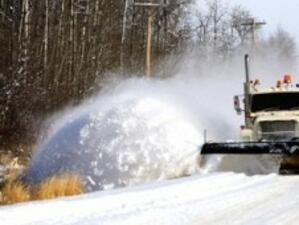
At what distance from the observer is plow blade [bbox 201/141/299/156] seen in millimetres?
13633

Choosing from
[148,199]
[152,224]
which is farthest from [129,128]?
[152,224]

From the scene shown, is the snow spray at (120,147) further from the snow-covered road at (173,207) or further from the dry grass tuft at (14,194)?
the snow-covered road at (173,207)

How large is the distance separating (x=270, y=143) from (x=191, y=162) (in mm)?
1701

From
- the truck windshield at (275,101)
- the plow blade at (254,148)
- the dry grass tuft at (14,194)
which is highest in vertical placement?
the truck windshield at (275,101)

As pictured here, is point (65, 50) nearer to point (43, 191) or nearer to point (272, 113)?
point (272, 113)

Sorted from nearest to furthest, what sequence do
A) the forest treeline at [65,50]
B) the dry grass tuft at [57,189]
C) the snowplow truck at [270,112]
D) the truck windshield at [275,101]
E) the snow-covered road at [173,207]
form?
the snow-covered road at [173,207]
the dry grass tuft at [57,189]
the snowplow truck at [270,112]
the truck windshield at [275,101]
the forest treeline at [65,50]

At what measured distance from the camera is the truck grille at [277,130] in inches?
650

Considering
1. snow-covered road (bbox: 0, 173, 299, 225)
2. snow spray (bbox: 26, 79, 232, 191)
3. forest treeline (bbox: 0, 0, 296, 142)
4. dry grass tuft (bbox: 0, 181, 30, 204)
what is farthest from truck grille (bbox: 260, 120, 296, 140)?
forest treeline (bbox: 0, 0, 296, 142)

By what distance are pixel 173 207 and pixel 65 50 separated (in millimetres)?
24882

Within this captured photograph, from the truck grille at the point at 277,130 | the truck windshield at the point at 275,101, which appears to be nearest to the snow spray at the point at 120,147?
the truck grille at the point at 277,130

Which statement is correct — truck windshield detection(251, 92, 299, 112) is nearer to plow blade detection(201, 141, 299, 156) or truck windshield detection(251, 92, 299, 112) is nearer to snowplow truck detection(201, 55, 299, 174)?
snowplow truck detection(201, 55, 299, 174)

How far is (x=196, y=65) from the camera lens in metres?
56.4

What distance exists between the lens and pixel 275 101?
55.6ft

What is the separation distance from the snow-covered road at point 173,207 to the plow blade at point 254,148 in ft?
8.05
